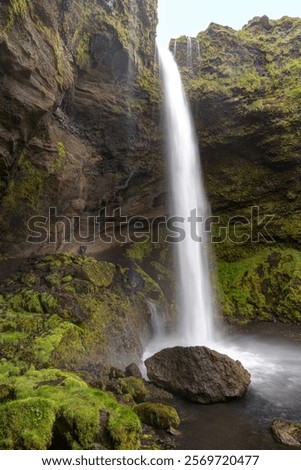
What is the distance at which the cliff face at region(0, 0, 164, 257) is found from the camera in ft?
42.9

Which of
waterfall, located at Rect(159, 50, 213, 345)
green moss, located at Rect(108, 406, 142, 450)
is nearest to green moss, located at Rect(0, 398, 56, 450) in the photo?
green moss, located at Rect(108, 406, 142, 450)

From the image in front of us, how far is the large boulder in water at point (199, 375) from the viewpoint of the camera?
1233cm

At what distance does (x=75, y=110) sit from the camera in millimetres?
19672

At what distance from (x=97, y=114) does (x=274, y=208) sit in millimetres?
17119

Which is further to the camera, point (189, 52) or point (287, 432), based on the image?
point (189, 52)

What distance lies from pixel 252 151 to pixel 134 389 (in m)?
21.3

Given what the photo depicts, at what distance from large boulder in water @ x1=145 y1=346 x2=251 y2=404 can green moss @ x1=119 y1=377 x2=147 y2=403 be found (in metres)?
1.62

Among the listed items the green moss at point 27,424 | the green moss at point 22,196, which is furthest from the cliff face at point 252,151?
the green moss at point 27,424

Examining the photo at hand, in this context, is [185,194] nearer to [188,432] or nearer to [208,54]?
[208,54]

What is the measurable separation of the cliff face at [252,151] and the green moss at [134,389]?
662 inches

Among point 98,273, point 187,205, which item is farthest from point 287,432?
point 187,205

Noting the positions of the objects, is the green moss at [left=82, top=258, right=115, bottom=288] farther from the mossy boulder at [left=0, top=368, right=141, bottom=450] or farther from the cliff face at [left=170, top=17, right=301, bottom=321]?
the cliff face at [left=170, top=17, right=301, bottom=321]

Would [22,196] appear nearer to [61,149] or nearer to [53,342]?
[61,149]

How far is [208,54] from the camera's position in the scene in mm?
26750
